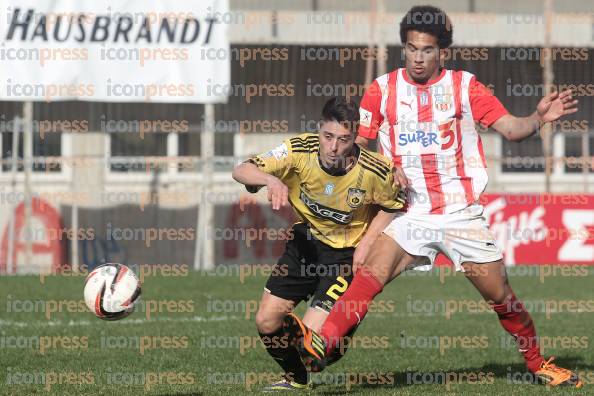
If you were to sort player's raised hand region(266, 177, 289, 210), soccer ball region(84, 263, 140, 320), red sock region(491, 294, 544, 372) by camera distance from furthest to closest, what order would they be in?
1. red sock region(491, 294, 544, 372)
2. soccer ball region(84, 263, 140, 320)
3. player's raised hand region(266, 177, 289, 210)

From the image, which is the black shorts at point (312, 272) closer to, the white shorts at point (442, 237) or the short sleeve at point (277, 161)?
the white shorts at point (442, 237)

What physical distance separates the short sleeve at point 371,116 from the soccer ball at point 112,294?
1.80 metres

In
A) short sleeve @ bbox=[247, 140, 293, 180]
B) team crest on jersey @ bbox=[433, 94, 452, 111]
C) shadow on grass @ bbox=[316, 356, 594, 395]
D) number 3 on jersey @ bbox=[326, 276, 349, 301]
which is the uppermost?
team crest on jersey @ bbox=[433, 94, 452, 111]

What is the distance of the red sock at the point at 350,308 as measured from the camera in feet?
22.3

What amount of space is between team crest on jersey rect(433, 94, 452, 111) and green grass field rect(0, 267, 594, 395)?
73.8 inches

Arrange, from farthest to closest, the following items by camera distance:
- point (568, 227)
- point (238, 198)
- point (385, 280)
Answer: point (238, 198), point (568, 227), point (385, 280)

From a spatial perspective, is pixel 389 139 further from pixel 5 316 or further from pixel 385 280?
pixel 5 316

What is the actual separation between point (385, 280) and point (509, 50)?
1575 cm

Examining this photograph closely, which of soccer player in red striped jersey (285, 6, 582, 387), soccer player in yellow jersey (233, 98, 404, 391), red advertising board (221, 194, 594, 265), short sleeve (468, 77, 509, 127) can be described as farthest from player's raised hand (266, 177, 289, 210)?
red advertising board (221, 194, 594, 265)

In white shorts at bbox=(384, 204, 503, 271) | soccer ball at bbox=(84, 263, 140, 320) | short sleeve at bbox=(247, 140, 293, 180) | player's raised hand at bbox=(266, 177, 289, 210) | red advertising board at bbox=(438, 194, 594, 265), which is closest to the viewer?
player's raised hand at bbox=(266, 177, 289, 210)

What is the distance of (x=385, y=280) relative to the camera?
702cm

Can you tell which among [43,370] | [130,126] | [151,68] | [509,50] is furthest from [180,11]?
[43,370]

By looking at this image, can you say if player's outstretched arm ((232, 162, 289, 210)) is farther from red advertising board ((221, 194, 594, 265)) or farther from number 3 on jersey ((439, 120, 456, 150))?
red advertising board ((221, 194, 594, 265))

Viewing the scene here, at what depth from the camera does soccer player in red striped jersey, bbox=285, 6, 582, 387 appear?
699 centimetres
